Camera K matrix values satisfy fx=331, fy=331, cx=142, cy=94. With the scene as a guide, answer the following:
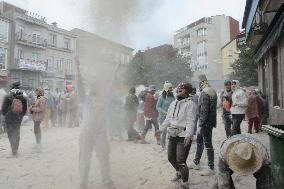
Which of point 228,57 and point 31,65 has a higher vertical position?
point 228,57

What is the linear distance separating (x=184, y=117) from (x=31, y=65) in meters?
33.6

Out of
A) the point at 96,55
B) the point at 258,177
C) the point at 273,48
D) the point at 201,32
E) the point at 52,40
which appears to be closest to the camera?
the point at 258,177

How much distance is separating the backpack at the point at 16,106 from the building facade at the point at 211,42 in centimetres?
4848

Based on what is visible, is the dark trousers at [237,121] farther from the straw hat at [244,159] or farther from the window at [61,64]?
the window at [61,64]

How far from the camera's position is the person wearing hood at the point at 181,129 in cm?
527

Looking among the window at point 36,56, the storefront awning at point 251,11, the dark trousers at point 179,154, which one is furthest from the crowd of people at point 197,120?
the window at point 36,56

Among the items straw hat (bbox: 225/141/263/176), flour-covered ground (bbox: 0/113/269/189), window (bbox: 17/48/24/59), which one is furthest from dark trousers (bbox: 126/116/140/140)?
window (bbox: 17/48/24/59)

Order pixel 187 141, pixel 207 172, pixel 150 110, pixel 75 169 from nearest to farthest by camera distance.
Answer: pixel 187 141, pixel 207 172, pixel 75 169, pixel 150 110

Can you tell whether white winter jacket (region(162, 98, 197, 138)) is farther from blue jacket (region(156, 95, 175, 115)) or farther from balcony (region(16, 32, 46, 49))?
balcony (region(16, 32, 46, 49))

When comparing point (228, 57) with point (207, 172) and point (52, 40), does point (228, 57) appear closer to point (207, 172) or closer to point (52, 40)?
point (52, 40)

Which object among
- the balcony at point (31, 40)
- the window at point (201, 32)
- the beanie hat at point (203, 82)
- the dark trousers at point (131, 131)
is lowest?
the dark trousers at point (131, 131)

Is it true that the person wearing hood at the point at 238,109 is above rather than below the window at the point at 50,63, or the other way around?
below

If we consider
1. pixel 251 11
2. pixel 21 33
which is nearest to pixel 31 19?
pixel 21 33

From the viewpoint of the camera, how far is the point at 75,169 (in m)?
6.81
